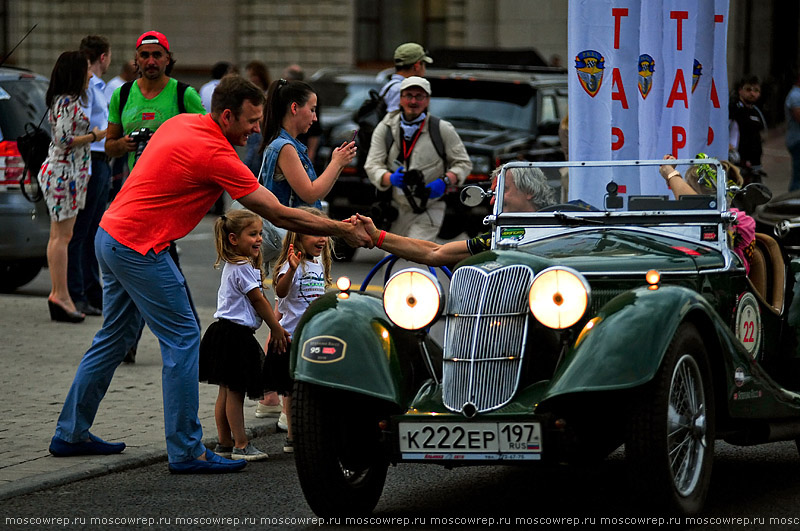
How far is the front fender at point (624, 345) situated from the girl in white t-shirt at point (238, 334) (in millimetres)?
2164

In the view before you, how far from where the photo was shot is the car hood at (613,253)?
6.08 m

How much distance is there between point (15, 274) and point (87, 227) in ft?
7.38

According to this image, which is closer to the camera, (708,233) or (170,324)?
(708,233)

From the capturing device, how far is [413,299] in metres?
5.95

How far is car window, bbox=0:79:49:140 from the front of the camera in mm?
12289

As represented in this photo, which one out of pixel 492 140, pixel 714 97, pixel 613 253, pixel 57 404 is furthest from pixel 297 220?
pixel 492 140

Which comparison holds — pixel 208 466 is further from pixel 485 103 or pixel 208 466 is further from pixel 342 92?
pixel 342 92

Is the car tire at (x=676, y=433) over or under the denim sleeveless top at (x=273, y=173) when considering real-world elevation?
under

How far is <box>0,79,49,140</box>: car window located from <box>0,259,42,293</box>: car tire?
5.22 feet

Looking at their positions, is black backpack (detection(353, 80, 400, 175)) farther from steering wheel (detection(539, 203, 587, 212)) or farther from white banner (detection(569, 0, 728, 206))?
steering wheel (detection(539, 203, 587, 212))

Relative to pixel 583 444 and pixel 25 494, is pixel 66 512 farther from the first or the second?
pixel 583 444

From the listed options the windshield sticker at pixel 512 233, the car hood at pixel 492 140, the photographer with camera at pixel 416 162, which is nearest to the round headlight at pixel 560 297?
the windshield sticker at pixel 512 233

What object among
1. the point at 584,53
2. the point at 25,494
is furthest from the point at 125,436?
the point at 584,53

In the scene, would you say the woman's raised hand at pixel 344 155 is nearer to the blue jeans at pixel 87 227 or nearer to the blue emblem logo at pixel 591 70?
the blue emblem logo at pixel 591 70
